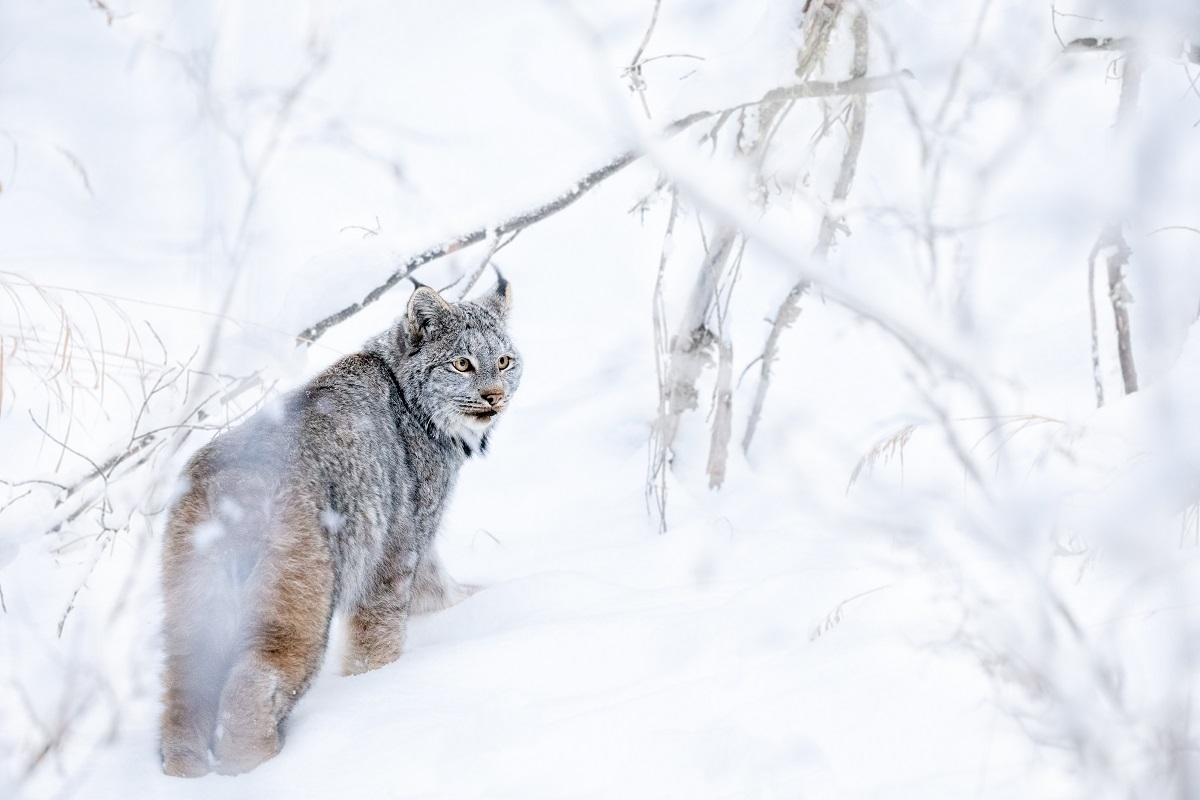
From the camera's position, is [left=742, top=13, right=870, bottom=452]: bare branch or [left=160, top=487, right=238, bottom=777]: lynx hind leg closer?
[left=160, top=487, right=238, bottom=777]: lynx hind leg

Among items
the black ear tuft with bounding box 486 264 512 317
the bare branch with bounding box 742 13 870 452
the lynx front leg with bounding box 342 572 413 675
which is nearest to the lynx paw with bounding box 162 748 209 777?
the lynx front leg with bounding box 342 572 413 675

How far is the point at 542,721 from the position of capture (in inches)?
95.0

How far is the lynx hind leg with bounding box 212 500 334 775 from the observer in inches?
98.0

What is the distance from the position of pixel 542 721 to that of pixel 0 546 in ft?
5.19

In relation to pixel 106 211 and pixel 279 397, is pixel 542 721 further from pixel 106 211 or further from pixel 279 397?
pixel 106 211

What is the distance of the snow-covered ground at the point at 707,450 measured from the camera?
1.60 metres

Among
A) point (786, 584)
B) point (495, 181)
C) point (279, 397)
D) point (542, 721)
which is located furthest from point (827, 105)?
point (495, 181)

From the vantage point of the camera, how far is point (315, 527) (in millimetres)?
2898

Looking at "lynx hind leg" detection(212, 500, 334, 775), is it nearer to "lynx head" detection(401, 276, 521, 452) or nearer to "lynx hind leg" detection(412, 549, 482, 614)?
"lynx hind leg" detection(412, 549, 482, 614)

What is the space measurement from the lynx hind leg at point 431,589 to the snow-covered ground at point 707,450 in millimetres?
190

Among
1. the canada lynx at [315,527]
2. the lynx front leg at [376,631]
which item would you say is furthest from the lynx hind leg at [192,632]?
the lynx front leg at [376,631]

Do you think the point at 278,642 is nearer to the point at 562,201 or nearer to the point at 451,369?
the point at 451,369

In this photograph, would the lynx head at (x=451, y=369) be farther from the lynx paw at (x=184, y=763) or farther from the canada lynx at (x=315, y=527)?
the lynx paw at (x=184, y=763)

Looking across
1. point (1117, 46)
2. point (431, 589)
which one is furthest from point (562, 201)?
point (1117, 46)
